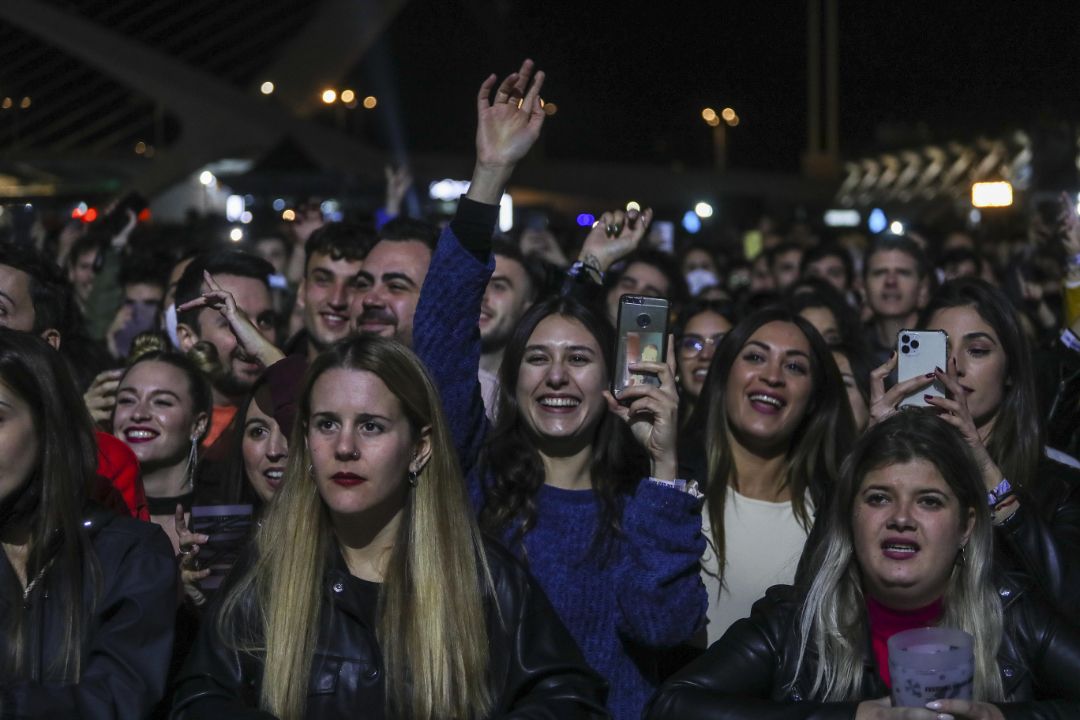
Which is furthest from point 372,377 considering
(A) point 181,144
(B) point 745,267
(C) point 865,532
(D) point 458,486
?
(A) point 181,144

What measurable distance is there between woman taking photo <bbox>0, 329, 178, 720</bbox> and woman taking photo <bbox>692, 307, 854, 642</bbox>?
1818 millimetres

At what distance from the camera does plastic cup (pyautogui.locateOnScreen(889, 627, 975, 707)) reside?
10.3ft

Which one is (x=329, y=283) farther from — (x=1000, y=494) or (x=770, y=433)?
(x=1000, y=494)

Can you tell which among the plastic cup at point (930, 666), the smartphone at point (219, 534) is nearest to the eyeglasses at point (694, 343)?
the smartphone at point (219, 534)

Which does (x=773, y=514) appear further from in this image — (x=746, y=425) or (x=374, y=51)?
(x=374, y=51)

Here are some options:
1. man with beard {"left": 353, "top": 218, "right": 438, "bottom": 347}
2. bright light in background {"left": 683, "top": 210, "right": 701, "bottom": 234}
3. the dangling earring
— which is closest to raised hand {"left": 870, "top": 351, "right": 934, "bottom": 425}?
man with beard {"left": 353, "top": 218, "right": 438, "bottom": 347}

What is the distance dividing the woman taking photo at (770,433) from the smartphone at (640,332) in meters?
0.69

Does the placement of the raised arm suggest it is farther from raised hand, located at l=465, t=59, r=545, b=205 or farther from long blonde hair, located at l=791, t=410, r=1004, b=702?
long blonde hair, located at l=791, t=410, r=1004, b=702

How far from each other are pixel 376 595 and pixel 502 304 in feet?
8.41

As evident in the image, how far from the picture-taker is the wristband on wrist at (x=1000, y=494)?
411cm

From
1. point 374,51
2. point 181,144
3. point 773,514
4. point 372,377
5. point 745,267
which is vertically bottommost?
point 773,514

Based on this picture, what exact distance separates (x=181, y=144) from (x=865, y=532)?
143ft

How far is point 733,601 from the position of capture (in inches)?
176

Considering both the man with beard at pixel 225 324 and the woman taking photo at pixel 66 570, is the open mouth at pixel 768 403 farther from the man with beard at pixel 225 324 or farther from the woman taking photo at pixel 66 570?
the woman taking photo at pixel 66 570
